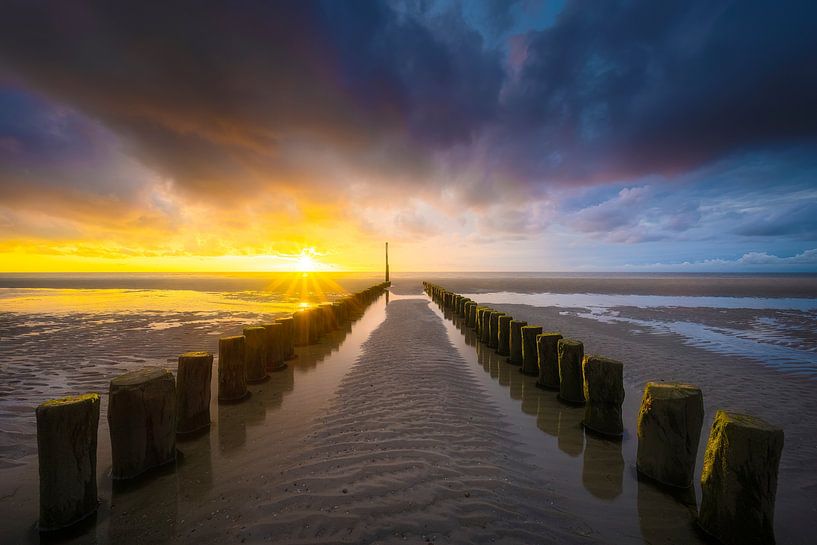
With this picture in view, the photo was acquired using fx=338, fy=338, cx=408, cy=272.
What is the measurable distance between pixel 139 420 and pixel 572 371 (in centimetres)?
659

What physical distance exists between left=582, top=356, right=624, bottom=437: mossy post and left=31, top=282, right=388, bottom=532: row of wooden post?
5764 mm

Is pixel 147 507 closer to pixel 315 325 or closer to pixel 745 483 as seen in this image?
pixel 745 483

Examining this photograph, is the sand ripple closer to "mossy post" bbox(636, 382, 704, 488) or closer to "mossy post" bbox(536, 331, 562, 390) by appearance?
"mossy post" bbox(636, 382, 704, 488)

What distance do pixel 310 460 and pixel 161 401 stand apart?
190 cm

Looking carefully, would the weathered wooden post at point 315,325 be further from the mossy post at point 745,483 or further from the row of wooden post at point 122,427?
the mossy post at point 745,483

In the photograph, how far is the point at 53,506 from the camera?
310 centimetres

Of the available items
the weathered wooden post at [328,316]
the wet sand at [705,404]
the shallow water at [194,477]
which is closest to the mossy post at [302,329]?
the weathered wooden post at [328,316]

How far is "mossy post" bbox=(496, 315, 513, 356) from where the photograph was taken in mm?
9806

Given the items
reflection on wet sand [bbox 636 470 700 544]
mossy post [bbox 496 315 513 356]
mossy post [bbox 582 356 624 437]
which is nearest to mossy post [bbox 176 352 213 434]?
reflection on wet sand [bbox 636 470 700 544]

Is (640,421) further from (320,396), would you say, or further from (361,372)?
(361,372)

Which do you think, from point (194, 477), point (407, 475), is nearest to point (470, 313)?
point (407, 475)

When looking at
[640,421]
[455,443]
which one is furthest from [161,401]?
[640,421]

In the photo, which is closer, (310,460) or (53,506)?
(53,506)

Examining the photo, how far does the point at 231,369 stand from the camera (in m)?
6.32
